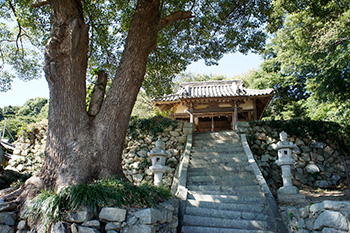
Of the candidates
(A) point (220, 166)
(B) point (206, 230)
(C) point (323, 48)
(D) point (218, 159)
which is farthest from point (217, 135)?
(C) point (323, 48)

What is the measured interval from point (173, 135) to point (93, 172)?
5177 mm

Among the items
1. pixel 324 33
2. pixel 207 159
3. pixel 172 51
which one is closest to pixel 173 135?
pixel 207 159

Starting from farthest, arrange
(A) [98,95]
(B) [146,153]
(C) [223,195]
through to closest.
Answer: (B) [146,153] → (C) [223,195] → (A) [98,95]

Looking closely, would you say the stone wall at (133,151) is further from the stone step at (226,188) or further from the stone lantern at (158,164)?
the stone lantern at (158,164)

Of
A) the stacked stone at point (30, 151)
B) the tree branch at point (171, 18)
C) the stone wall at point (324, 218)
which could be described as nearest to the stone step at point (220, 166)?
the stone wall at point (324, 218)

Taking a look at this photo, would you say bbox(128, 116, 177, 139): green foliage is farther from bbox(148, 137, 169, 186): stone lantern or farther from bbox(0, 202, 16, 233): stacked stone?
bbox(0, 202, 16, 233): stacked stone

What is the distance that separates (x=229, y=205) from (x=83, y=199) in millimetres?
3042

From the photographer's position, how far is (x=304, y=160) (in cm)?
809

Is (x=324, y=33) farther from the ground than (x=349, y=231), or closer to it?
farther from the ground

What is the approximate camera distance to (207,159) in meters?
7.34

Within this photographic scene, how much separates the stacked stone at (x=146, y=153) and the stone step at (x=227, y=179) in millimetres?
1688

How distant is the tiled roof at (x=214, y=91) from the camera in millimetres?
11502

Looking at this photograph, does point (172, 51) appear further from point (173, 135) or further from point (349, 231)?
point (349, 231)

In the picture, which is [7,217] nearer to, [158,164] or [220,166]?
[158,164]
